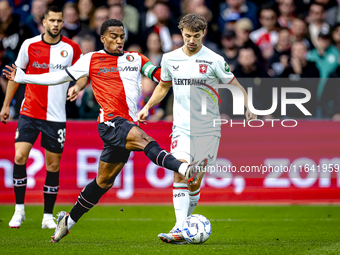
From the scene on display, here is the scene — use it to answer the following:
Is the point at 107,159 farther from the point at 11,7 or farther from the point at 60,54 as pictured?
the point at 11,7

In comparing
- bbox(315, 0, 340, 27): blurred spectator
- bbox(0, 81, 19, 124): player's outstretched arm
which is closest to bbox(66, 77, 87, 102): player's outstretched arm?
bbox(0, 81, 19, 124): player's outstretched arm

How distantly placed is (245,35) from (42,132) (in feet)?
17.0

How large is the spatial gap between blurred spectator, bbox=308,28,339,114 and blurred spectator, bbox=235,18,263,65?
3.77 feet

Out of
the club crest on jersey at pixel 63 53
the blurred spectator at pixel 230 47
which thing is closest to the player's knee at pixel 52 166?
the club crest on jersey at pixel 63 53

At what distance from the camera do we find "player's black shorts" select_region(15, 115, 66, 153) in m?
7.31

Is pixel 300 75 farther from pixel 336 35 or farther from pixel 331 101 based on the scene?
pixel 336 35

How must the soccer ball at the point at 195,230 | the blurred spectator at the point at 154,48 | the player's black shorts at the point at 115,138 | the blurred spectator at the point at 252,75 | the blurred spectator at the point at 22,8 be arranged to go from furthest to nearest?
the blurred spectator at the point at 22,8, the blurred spectator at the point at 154,48, the blurred spectator at the point at 252,75, the player's black shorts at the point at 115,138, the soccer ball at the point at 195,230

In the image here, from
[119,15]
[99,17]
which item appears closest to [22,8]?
[99,17]

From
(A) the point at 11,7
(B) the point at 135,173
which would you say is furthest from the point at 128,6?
(B) the point at 135,173

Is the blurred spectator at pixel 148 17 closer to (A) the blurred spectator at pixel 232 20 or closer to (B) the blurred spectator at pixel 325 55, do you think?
(A) the blurred spectator at pixel 232 20

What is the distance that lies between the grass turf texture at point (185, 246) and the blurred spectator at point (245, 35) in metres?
3.11

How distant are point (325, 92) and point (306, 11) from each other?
3.04 meters

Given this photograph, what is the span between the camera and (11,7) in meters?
11.7

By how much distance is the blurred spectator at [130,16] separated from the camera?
37.6 ft
